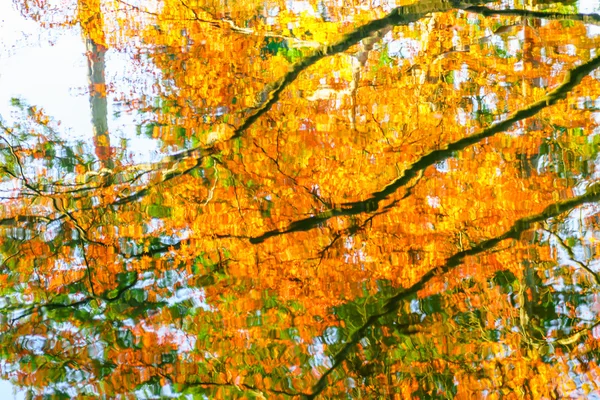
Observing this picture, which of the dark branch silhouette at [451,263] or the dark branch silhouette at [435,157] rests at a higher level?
the dark branch silhouette at [435,157]

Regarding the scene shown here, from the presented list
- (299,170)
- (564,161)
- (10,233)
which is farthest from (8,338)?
(564,161)

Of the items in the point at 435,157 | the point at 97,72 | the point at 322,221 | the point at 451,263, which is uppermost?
the point at 97,72

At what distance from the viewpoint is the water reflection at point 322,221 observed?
58.5 inches

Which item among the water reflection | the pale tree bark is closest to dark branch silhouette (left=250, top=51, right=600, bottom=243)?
the water reflection

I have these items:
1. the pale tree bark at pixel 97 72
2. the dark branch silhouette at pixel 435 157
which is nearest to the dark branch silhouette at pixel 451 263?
the dark branch silhouette at pixel 435 157

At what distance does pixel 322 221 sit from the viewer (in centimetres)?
197

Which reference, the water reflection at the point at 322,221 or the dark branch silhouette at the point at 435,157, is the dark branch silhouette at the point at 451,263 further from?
the dark branch silhouette at the point at 435,157

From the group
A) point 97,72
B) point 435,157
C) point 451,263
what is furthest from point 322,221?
point 97,72

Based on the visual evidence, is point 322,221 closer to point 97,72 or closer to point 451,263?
point 451,263

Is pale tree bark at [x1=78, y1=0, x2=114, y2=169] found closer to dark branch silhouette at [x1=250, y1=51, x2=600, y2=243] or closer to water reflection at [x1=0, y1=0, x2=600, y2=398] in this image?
water reflection at [x1=0, y1=0, x2=600, y2=398]

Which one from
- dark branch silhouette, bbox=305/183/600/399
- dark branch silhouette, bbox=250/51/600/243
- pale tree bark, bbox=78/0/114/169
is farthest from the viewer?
pale tree bark, bbox=78/0/114/169

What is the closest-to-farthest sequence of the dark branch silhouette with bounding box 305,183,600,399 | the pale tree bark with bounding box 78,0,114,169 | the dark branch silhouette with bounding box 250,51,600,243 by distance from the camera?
the dark branch silhouette with bounding box 305,183,600,399 < the dark branch silhouette with bounding box 250,51,600,243 < the pale tree bark with bounding box 78,0,114,169

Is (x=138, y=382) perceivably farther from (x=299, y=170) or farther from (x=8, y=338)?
(x=299, y=170)

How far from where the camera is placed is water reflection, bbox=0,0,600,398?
149 cm
